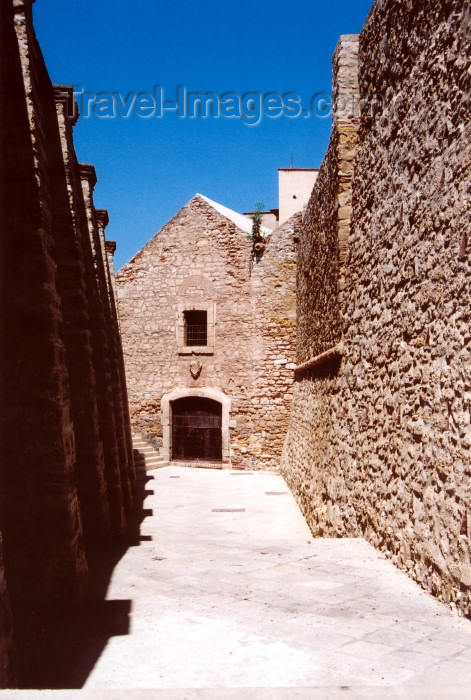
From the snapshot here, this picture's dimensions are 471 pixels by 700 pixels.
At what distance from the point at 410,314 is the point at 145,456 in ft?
38.4

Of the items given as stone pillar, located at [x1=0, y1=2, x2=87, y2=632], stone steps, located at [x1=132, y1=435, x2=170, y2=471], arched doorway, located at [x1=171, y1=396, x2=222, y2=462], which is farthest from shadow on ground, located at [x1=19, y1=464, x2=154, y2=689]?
arched doorway, located at [x1=171, y1=396, x2=222, y2=462]

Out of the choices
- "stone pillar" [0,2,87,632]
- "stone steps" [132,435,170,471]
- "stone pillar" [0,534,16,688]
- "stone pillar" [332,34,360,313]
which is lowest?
"stone steps" [132,435,170,471]

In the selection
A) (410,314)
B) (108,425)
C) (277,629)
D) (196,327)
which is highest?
(196,327)

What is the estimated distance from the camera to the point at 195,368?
1625 cm

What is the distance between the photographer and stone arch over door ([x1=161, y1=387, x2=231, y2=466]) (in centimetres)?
1585

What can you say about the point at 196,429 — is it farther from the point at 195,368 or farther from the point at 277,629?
the point at 277,629

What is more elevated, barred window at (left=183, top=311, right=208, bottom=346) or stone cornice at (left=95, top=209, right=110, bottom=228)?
stone cornice at (left=95, top=209, right=110, bottom=228)

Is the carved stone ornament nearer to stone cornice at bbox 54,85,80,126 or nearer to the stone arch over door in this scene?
the stone arch over door

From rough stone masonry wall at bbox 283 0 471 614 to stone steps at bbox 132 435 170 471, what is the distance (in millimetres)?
7974

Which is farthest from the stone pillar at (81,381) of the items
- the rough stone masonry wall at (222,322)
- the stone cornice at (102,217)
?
the rough stone masonry wall at (222,322)

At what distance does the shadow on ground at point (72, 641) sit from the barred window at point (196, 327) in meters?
12.0

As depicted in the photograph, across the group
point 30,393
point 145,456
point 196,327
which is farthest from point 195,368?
point 30,393

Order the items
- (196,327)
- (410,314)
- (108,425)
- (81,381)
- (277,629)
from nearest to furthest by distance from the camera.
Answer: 1. (277,629)
2. (410,314)
3. (81,381)
4. (108,425)
5. (196,327)

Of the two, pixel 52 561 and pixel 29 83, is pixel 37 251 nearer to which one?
pixel 29 83
